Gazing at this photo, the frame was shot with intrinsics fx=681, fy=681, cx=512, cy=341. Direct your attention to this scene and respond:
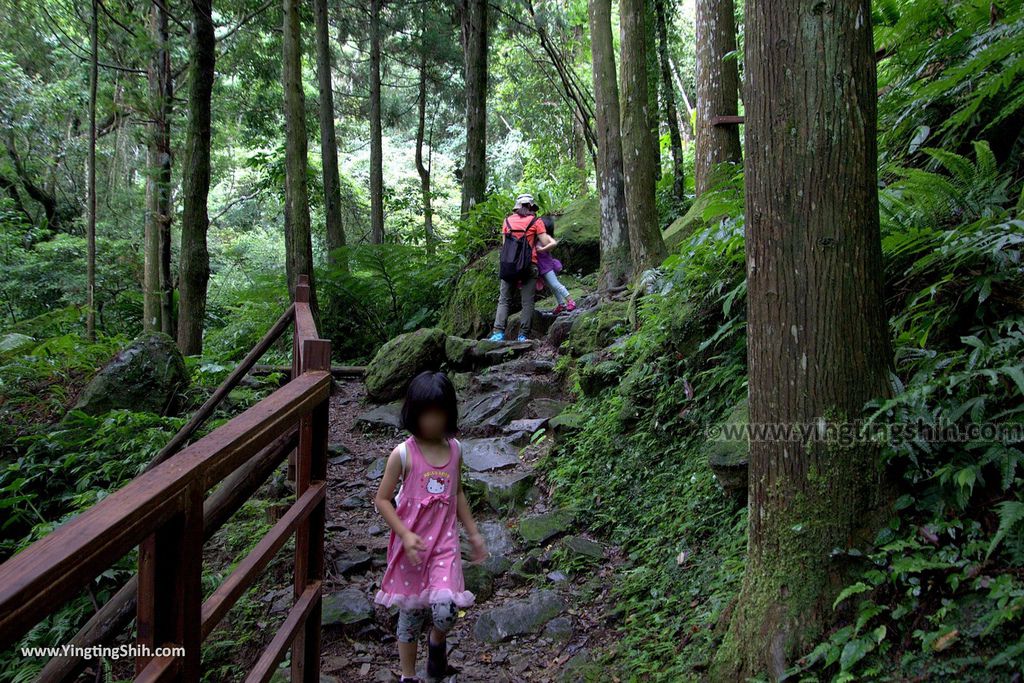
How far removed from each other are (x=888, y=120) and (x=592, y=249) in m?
5.80

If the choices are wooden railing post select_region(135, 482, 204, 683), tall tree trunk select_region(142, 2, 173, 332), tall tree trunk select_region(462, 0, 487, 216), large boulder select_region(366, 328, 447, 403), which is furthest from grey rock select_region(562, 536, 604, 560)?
tall tree trunk select_region(142, 2, 173, 332)

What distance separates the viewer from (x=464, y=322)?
10867 millimetres

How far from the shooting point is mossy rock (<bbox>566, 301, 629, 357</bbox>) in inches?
274

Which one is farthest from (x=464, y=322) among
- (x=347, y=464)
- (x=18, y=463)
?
(x=18, y=463)

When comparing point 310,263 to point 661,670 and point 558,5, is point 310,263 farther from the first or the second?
point 558,5

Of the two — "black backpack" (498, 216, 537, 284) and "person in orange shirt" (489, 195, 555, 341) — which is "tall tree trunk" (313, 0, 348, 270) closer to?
"person in orange shirt" (489, 195, 555, 341)

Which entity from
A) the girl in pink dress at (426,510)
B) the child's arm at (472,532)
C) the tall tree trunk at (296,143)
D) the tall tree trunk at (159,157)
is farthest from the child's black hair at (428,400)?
the tall tree trunk at (159,157)

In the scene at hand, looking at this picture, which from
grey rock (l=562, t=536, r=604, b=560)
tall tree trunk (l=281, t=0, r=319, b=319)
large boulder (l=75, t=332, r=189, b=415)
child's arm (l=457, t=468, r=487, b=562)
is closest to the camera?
child's arm (l=457, t=468, r=487, b=562)

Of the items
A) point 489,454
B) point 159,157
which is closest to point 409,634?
point 489,454

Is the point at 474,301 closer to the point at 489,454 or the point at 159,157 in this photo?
the point at 489,454

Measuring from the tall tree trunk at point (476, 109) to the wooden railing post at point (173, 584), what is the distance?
35.9 ft

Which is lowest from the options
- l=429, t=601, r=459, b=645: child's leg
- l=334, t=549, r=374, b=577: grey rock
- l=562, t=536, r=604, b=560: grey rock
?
l=334, t=549, r=374, b=577: grey rock

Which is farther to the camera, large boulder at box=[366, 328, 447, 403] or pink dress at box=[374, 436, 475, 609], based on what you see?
large boulder at box=[366, 328, 447, 403]

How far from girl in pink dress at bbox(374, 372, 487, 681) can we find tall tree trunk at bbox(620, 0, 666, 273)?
14.8 ft
